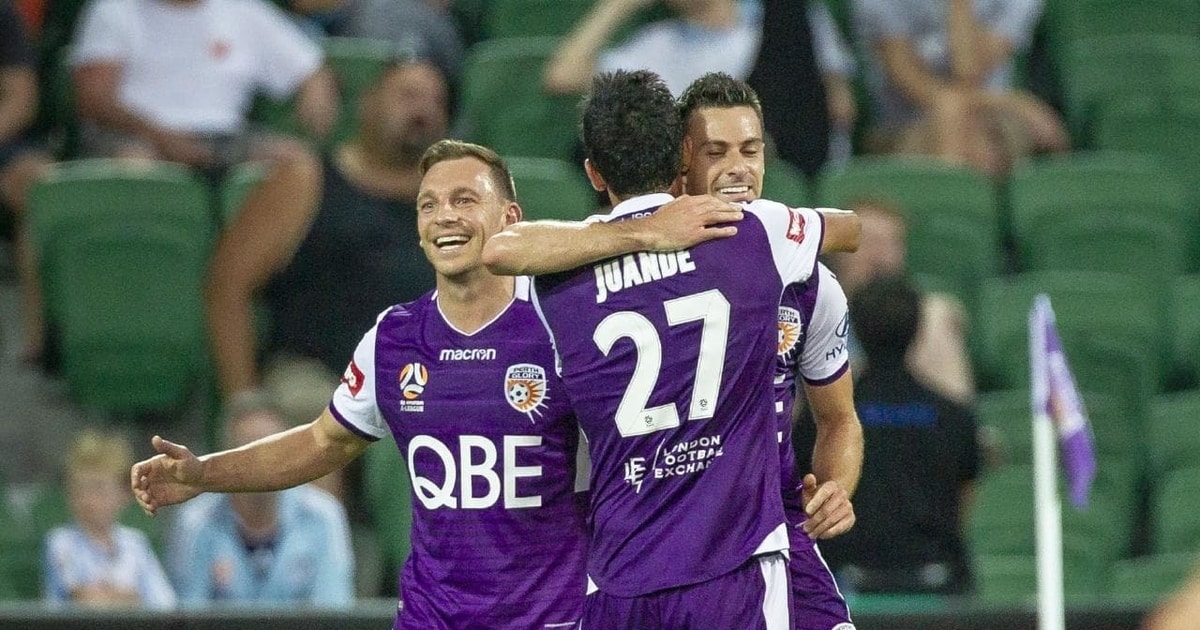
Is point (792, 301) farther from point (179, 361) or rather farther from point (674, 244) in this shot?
point (179, 361)

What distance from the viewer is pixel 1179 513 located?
8242 millimetres

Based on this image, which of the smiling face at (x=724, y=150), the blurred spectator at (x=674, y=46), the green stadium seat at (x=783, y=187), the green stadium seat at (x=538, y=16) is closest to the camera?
the smiling face at (x=724, y=150)

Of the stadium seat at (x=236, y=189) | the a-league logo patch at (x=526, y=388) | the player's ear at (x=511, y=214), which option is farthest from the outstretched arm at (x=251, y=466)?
the stadium seat at (x=236, y=189)

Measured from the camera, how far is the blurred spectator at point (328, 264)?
8414 millimetres

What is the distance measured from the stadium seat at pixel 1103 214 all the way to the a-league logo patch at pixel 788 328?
513cm

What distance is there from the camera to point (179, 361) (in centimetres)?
858

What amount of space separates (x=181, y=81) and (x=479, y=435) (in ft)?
15.7

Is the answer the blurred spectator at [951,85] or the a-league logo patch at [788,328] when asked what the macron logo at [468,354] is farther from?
the blurred spectator at [951,85]

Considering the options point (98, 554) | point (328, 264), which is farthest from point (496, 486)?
point (328, 264)

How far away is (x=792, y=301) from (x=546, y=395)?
0.65 metres

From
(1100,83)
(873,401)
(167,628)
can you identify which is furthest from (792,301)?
(1100,83)

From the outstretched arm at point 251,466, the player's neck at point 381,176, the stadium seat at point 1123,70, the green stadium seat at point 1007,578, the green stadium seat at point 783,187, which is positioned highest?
the stadium seat at point 1123,70

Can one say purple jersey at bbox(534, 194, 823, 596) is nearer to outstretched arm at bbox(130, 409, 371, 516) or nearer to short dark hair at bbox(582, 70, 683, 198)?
short dark hair at bbox(582, 70, 683, 198)

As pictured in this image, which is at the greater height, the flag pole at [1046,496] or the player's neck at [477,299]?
the player's neck at [477,299]
